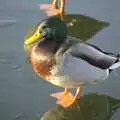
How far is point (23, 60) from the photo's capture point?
3734 mm

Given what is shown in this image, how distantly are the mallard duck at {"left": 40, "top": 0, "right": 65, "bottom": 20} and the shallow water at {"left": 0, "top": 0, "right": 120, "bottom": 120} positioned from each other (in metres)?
0.07

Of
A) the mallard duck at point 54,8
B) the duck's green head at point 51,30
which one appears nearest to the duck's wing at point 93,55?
the duck's green head at point 51,30

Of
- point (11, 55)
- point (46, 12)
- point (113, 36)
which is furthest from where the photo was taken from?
point (46, 12)

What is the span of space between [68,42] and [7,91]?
1.93ft

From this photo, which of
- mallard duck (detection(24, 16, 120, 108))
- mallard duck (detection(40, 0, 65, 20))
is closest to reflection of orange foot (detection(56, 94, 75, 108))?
mallard duck (detection(24, 16, 120, 108))

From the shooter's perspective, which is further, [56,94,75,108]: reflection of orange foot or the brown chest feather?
[56,94,75,108]: reflection of orange foot

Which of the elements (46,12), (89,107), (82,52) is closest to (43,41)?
(82,52)

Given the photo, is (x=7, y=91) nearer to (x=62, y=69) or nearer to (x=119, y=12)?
(x=62, y=69)

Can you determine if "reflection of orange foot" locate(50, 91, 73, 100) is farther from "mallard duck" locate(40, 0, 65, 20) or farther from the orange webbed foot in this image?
"mallard duck" locate(40, 0, 65, 20)

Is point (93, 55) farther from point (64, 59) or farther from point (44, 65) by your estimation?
point (44, 65)

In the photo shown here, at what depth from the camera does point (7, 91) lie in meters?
3.30

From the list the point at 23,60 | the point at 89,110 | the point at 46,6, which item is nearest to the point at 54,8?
the point at 46,6

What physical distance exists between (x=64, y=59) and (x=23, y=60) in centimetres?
78

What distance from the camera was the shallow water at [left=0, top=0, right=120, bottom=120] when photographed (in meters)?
3.15
